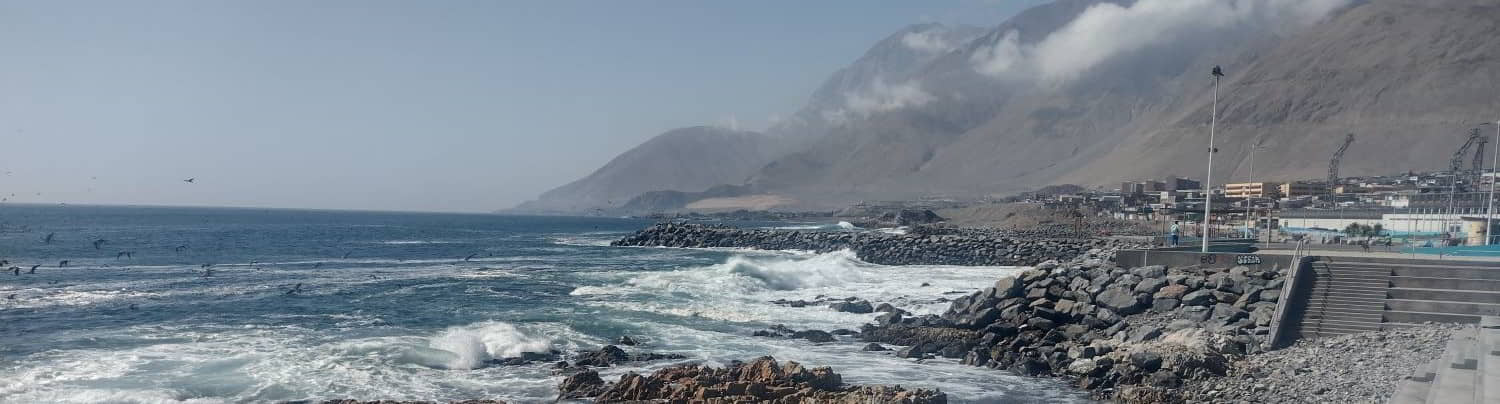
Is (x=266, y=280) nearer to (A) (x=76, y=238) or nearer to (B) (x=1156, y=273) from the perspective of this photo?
(B) (x=1156, y=273)

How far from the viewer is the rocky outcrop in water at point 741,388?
1370 centimetres

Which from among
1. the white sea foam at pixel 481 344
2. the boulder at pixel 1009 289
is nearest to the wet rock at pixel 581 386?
the white sea foam at pixel 481 344

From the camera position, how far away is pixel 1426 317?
58.9ft

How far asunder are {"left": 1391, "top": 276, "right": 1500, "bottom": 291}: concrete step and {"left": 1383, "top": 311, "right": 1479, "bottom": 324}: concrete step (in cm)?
151

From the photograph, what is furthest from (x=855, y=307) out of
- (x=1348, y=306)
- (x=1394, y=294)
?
(x=1394, y=294)

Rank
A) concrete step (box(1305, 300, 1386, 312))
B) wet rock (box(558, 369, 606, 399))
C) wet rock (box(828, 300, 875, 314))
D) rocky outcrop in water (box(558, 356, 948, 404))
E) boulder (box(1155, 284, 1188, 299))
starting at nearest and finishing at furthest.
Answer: rocky outcrop in water (box(558, 356, 948, 404)) < wet rock (box(558, 369, 606, 399)) < concrete step (box(1305, 300, 1386, 312)) < boulder (box(1155, 284, 1188, 299)) < wet rock (box(828, 300, 875, 314))

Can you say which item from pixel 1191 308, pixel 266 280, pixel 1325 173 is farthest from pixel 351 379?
pixel 1325 173

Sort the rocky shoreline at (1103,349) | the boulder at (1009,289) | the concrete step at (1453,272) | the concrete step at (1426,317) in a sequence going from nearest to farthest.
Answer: the rocky shoreline at (1103,349)
the concrete step at (1426,317)
the concrete step at (1453,272)
the boulder at (1009,289)

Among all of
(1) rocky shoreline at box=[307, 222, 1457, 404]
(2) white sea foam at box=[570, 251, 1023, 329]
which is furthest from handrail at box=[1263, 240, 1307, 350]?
(2) white sea foam at box=[570, 251, 1023, 329]

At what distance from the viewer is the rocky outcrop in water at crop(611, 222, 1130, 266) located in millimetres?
46031

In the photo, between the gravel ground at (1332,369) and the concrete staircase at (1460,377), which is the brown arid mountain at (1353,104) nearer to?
the gravel ground at (1332,369)

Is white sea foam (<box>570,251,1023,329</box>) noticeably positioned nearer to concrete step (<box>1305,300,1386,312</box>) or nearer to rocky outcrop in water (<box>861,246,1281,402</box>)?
rocky outcrop in water (<box>861,246,1281,402</box>)

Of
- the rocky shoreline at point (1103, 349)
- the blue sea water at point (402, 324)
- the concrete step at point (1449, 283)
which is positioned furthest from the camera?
the concrete step at point (1449, 283)

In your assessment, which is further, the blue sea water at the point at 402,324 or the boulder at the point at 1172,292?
the boulder at the point at 1172,292
